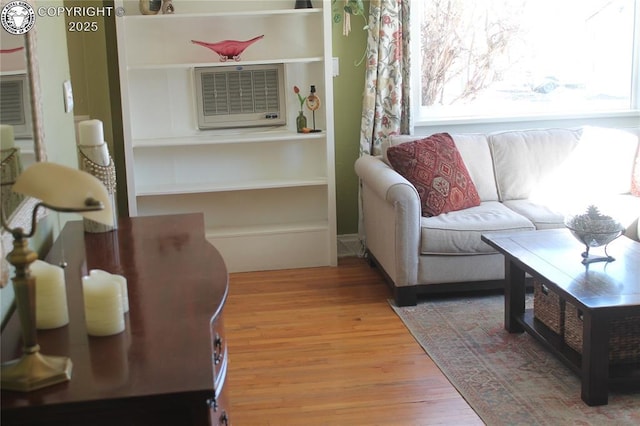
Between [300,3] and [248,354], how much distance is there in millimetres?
2274

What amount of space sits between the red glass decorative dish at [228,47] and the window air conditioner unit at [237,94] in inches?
5.9

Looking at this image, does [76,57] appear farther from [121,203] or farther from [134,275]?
[134,275]

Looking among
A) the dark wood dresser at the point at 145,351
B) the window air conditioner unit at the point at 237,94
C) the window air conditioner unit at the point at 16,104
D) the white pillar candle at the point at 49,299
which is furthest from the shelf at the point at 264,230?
the white pillar candle at the point at 49,299

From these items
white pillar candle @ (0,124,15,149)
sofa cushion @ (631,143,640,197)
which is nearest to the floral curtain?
sofa cushion @ (631,143,640,197)

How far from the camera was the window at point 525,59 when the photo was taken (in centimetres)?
523

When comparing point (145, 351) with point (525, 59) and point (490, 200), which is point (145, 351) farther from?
point (525, 59)

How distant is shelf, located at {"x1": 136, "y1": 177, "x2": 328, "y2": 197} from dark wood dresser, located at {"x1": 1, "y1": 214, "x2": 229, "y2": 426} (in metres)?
2.42

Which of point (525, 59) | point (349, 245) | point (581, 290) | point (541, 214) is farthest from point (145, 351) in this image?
point (525, 59)

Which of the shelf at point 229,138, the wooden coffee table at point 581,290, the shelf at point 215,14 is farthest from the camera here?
the shelf at point 229,138

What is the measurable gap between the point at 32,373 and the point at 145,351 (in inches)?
9.2

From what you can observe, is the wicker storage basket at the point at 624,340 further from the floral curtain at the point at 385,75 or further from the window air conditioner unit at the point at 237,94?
the window air conditioner unit at the point at 237,94

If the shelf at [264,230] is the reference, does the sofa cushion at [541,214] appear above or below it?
above

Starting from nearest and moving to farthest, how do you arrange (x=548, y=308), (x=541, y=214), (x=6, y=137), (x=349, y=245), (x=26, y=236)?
1. (x=26, y=236)
2. (x=6, y=137)
3. (x=548, y=308)
4. (x=541, y=214)
5. (x=349, y=245)

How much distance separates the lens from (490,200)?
4840 millimetres
